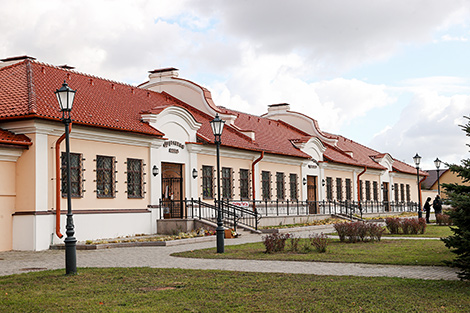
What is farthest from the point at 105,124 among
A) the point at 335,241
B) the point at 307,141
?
the point at 307,141

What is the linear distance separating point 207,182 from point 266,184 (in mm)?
→ 5599

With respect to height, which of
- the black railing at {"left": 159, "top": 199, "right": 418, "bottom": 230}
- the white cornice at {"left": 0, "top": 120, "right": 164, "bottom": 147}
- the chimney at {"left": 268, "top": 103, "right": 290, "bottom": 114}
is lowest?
the black railing at {"left": 159, "top": 199, "right": 418, "bottom": 230}

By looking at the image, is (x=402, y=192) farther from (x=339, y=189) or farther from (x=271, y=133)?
(x=271, y=133)

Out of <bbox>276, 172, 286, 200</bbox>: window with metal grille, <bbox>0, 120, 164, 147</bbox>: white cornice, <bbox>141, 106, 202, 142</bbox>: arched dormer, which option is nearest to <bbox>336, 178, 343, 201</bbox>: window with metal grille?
<bbox>276, 172, 286, 200</bbox>: window with metal grille

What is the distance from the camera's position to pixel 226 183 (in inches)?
1155

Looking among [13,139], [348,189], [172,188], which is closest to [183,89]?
[172,188]

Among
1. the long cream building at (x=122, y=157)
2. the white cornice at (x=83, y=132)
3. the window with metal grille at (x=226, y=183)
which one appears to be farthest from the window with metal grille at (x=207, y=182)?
the white cornice at (x=83, y=132)

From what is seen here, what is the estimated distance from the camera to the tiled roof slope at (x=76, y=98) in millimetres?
19969

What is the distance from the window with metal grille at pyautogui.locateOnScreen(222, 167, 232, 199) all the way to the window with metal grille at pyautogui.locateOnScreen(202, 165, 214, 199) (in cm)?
103

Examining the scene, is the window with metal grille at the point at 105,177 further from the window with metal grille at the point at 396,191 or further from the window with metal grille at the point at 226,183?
the window with metal grille at the point at 396,191

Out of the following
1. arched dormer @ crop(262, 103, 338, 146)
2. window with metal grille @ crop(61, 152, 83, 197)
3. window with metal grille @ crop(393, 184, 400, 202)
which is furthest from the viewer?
window with metal grille @ crop(393, 184, 400, 202)

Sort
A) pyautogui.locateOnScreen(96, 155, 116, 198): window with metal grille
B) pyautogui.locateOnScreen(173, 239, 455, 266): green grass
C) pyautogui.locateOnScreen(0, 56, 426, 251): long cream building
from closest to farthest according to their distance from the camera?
pyautogui.locateOnScreen(173, 239, 455, 266): green grass → pyautogui.locateOnScreen(0, 56, 426, 251): long cream building → pyautogui.locateOnScreen(96, 155, 116, 198): window with metal grille

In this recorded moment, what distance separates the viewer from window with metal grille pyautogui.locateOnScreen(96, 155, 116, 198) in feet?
71.5

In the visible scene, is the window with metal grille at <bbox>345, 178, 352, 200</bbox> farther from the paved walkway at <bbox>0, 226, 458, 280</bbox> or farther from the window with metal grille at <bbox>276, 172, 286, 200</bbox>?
the paved walkway at <bbox>0, 226, 458, 280</bbox>
